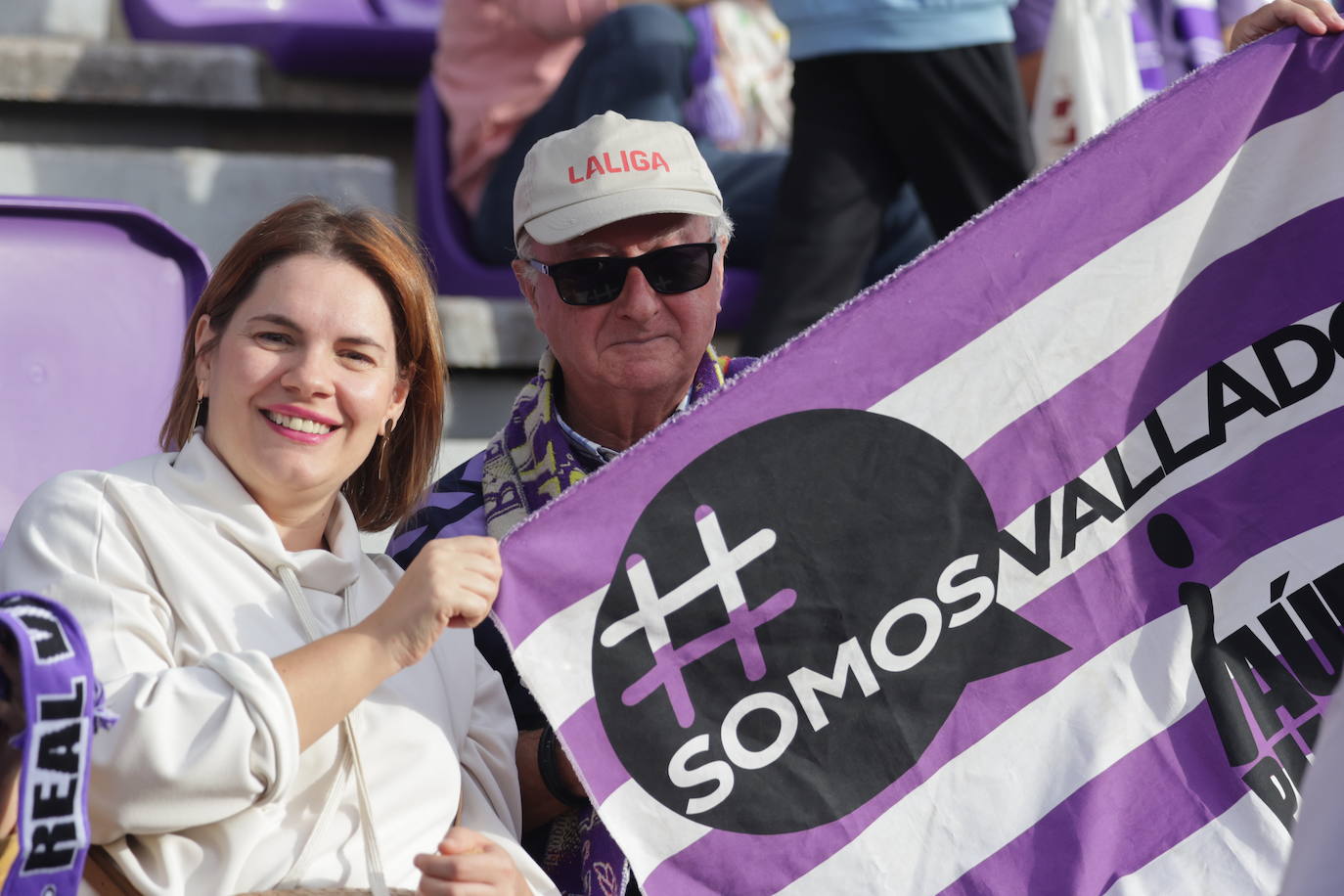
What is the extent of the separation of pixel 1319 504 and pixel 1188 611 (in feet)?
0.81

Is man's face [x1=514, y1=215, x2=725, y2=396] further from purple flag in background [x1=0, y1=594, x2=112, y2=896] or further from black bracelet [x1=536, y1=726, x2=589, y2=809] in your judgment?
purple flag in background [x1=0, y1=594, x2=112, y2=896]

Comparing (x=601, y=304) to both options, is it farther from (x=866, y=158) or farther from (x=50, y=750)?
(x=866, y=158)

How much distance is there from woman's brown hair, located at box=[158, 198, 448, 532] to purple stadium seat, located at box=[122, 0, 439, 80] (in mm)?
3132

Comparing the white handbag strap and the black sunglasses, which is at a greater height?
the black sunglasses

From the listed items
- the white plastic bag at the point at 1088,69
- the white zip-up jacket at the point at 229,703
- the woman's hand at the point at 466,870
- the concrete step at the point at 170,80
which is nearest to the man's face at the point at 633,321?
the white zip-up jacket at the point at 229,703

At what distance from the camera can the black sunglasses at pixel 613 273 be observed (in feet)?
8.91

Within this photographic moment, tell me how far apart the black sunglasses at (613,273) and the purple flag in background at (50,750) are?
3.75 feet

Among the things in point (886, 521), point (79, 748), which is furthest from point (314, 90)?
point (79, 748)

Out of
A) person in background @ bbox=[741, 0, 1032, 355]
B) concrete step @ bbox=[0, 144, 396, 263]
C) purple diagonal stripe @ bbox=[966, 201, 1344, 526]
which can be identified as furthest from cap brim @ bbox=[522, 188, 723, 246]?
concrete step @ bbox=[0, 144, 396, 263]

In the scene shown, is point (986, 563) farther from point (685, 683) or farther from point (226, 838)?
point (226, 838)

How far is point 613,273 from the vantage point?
2719mm

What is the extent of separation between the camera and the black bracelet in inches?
95.6

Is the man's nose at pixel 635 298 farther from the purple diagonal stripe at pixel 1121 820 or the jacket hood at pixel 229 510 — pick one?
the purple diagonal stripe at pixel 1121 820

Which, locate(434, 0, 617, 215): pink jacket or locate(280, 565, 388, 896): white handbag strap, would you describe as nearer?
locate(280, 565, 388, 896): white handbag strap
